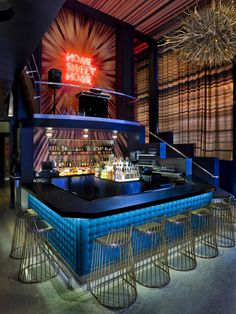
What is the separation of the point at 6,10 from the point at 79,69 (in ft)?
22.4

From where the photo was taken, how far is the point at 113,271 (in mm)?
2988

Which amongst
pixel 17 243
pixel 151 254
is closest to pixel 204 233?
pixel 151 254

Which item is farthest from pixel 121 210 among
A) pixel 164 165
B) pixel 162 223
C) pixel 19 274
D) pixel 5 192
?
pixel 5 192

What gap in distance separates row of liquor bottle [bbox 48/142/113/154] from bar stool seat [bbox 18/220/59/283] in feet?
15.0

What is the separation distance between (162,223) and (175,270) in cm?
80

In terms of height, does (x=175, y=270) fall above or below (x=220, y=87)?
below

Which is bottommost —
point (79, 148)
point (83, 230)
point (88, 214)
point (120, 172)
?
point (83, 230)

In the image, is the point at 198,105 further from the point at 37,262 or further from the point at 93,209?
the point at 37,262

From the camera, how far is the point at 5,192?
8719mm

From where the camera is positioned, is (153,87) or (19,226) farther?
(153,87)

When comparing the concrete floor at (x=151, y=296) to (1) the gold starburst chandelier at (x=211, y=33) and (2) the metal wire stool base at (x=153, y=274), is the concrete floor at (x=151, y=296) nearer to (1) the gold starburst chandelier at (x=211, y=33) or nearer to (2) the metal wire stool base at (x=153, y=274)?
(2) the metal wire stool base at (x=153, y=274)

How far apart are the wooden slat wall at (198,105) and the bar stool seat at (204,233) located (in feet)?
13.5

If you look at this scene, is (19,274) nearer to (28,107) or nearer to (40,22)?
(40,22)

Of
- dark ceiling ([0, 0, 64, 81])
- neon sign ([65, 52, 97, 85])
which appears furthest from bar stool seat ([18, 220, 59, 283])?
neon sign ([65, 52, 97, 85])
